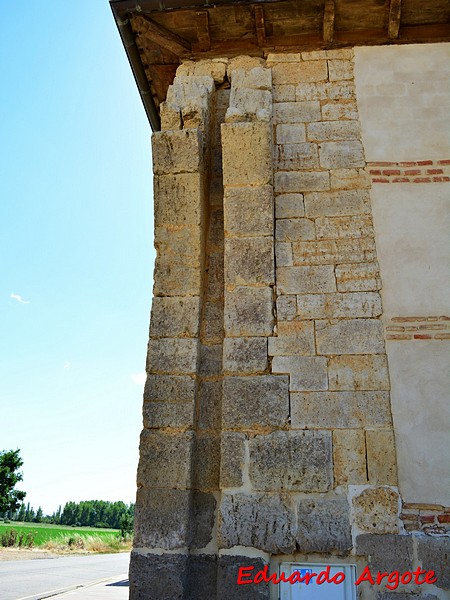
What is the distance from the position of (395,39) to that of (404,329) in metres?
2.78

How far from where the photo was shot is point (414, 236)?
360 centimetres

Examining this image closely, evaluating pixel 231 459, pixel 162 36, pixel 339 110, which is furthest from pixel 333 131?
pixel 231 459

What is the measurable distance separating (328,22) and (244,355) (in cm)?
310

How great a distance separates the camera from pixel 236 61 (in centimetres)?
451

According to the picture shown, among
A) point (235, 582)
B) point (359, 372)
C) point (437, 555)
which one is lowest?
point (235, 582)

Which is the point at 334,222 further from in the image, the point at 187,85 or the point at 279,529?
the point at 279,529

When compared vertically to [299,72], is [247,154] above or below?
below

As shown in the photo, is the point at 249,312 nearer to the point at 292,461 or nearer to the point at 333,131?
the point at 292,461

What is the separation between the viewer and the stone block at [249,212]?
359 cm

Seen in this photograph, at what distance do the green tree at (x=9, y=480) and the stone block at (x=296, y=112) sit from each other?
22506mm

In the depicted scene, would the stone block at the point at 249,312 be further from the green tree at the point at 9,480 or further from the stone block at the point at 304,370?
the green tree at the point at 9,480

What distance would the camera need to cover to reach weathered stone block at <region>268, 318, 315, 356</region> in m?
3.30

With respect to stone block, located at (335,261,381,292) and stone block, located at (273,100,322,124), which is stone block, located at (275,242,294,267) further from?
stone block, located at (273,100,322,124)

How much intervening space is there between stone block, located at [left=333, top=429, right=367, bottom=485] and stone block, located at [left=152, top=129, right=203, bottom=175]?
84.6 inches
